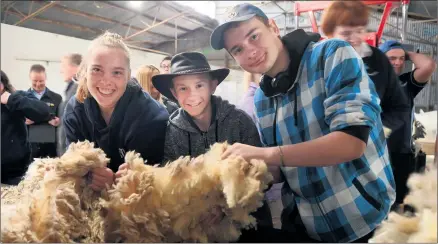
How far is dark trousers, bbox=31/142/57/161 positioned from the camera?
23.3 inches

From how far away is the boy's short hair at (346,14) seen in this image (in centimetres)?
43

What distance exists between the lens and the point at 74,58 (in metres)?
0.55

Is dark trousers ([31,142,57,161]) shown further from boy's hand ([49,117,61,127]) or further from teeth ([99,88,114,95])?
teeth ([99,88,114,95])

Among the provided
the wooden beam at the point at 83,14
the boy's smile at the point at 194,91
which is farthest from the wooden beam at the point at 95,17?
the boy's smile at the point at 194,91

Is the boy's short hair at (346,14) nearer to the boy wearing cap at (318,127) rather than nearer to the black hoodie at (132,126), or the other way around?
the boy wearing cap at (318,127)

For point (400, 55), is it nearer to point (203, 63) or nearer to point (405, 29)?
point (405, 29)

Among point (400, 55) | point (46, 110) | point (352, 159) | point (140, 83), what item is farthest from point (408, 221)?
point (46, 110)

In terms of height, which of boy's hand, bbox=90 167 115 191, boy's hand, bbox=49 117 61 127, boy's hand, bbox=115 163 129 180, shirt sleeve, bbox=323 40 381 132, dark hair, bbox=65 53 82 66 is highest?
dark hair, bbox=65 53 82 66

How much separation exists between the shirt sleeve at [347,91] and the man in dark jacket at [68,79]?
377 millimetres

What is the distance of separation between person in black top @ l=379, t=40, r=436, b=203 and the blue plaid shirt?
0.01m

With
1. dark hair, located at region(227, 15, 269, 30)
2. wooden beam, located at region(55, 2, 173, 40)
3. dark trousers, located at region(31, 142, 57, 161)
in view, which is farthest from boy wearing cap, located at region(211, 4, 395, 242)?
dark trousers, located at region(31, 142, 57, 161)

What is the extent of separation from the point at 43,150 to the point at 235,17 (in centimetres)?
42

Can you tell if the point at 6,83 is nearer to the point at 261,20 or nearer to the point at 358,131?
the point at 261,20

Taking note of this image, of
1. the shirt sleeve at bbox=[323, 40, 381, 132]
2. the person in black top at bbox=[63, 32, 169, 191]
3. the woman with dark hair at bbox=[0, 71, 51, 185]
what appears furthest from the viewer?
the woman with dark hair at bbox=[0, 71, 51, 185]
